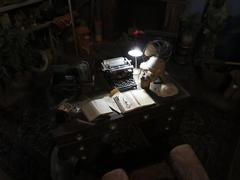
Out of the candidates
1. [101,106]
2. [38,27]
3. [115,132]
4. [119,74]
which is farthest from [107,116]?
[38,27]

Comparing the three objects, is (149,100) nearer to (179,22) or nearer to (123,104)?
(123,104)

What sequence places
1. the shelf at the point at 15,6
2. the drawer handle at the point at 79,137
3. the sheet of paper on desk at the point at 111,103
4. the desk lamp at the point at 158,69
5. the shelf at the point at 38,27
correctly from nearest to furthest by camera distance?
1. the drawer handle at the point at 79,137
2. the sheet of paper on desk at the point at 111,103
3. the desk lamp at the point at 158,69
4. the shelf at the point at 15,6
5. the shelf at the point at 38,27

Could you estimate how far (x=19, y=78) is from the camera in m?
2.93

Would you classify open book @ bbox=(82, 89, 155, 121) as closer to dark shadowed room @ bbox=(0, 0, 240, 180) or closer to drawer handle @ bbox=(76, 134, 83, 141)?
dark shadowed room @ bbox=(0, 0, 240, 180)

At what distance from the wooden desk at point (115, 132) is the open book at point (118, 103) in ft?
0.17

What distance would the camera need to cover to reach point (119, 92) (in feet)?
6.78

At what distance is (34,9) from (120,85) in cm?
204

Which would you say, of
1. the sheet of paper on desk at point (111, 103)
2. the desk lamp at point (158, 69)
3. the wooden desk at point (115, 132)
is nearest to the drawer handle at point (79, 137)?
the wooden desk at point (115, 132)

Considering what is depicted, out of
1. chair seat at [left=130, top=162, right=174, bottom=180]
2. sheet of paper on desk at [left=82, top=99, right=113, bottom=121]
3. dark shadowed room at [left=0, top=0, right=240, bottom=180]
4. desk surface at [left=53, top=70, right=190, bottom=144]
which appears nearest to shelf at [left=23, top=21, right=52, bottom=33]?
dark shadowed room at [left=0, top=0, right=240, bottom=180]

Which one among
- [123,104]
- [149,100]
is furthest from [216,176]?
[123,104]

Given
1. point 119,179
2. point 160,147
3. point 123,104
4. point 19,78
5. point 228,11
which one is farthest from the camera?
point 228,11

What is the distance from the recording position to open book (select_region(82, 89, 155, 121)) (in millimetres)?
1858

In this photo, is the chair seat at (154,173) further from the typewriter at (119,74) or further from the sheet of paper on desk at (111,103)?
the typewriter at (119,74)

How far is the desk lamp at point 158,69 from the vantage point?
203 centimetres
